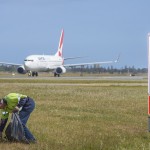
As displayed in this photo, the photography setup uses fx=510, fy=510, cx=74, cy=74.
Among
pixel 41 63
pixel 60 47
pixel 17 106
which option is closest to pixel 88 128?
pixel 17 106

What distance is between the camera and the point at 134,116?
Answer: 1831 cm

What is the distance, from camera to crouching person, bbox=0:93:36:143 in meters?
10.8

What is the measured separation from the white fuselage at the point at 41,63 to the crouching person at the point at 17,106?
240ft

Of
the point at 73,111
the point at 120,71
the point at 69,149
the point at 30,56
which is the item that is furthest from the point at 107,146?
the point at 120,71

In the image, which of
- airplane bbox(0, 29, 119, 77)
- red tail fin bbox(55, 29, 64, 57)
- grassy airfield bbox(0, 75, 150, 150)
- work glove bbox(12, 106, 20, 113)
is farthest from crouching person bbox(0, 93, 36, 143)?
red tail fin bbox(55, 29, 64, 57)

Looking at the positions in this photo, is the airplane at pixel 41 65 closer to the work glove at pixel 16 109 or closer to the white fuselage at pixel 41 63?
the white fuselage at pixel 41 63

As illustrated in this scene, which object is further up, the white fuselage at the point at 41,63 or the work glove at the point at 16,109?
the white fuselage at the point at 41,63

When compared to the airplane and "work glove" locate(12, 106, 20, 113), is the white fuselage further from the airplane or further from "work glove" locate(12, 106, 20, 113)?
"work glove" locate(12, 106, 20, 113)

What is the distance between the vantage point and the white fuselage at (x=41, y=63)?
279 ft

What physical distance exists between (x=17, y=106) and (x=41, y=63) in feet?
251

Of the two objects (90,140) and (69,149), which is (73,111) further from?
(69,149)

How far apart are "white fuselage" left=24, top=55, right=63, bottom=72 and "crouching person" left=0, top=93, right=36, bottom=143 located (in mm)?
73287

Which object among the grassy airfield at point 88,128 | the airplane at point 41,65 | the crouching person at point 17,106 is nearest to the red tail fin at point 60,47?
the airplane at point 41,65

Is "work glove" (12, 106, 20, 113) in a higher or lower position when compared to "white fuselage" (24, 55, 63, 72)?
lower
